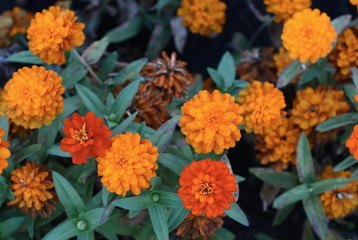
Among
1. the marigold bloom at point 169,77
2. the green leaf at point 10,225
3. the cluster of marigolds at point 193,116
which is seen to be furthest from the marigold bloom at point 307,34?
the green leaf at point 10,225

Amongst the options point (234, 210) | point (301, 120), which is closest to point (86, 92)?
point (234, 210)

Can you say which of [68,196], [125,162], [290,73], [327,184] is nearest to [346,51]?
[290,73]

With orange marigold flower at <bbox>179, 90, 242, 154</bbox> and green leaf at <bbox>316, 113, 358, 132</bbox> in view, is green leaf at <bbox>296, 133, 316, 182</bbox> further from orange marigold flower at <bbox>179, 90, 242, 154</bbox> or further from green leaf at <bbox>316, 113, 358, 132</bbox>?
orange marigold flower at <bbox>179, 90, 242, 154</bbox>

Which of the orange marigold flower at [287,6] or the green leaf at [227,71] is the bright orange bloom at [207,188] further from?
the orange marigold flower at [287,6]

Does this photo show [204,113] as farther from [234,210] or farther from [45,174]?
[45,174]

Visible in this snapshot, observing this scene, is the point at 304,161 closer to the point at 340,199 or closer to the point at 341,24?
the point at 340,199

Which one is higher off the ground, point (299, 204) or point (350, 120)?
point (350, 120)
